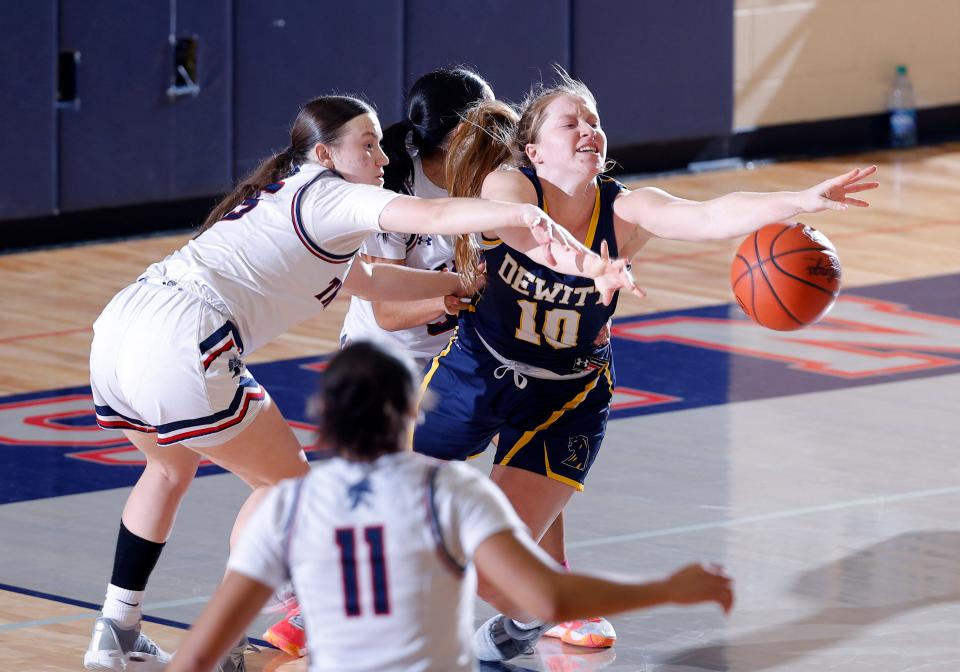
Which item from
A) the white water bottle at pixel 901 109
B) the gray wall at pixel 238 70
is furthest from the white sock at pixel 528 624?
the white water bottle at pixel 901 109

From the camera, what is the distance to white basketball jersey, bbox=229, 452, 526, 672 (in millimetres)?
2910

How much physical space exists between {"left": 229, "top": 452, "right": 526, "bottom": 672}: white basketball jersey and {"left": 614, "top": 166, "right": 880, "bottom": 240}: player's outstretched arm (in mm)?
1846

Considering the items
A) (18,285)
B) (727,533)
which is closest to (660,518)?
(727,533)

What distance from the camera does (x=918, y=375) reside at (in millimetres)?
8062

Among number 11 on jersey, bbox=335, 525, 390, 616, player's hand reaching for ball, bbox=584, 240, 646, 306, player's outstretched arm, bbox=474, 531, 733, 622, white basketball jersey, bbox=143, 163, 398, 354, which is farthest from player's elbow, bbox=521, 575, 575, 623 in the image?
white basketball jersey, bbox=143, 163, 398, 354

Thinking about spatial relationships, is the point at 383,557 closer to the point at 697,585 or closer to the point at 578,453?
the point at 697,585

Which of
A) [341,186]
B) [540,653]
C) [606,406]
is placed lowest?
[540,653]

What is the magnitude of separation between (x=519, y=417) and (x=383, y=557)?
2.11 metres

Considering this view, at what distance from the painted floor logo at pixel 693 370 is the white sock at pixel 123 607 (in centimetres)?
175

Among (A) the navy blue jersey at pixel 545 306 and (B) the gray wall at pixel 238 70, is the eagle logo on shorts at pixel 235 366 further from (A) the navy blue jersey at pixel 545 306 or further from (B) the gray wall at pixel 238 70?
(B) the gray wall at pixel 238 70

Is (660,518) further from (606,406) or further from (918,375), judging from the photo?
(918,375)

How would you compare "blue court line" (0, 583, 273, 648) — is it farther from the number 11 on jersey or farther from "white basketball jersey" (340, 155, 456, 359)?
the number 11 on jersey

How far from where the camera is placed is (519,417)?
16.4 feet

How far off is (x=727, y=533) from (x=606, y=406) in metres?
1.03
